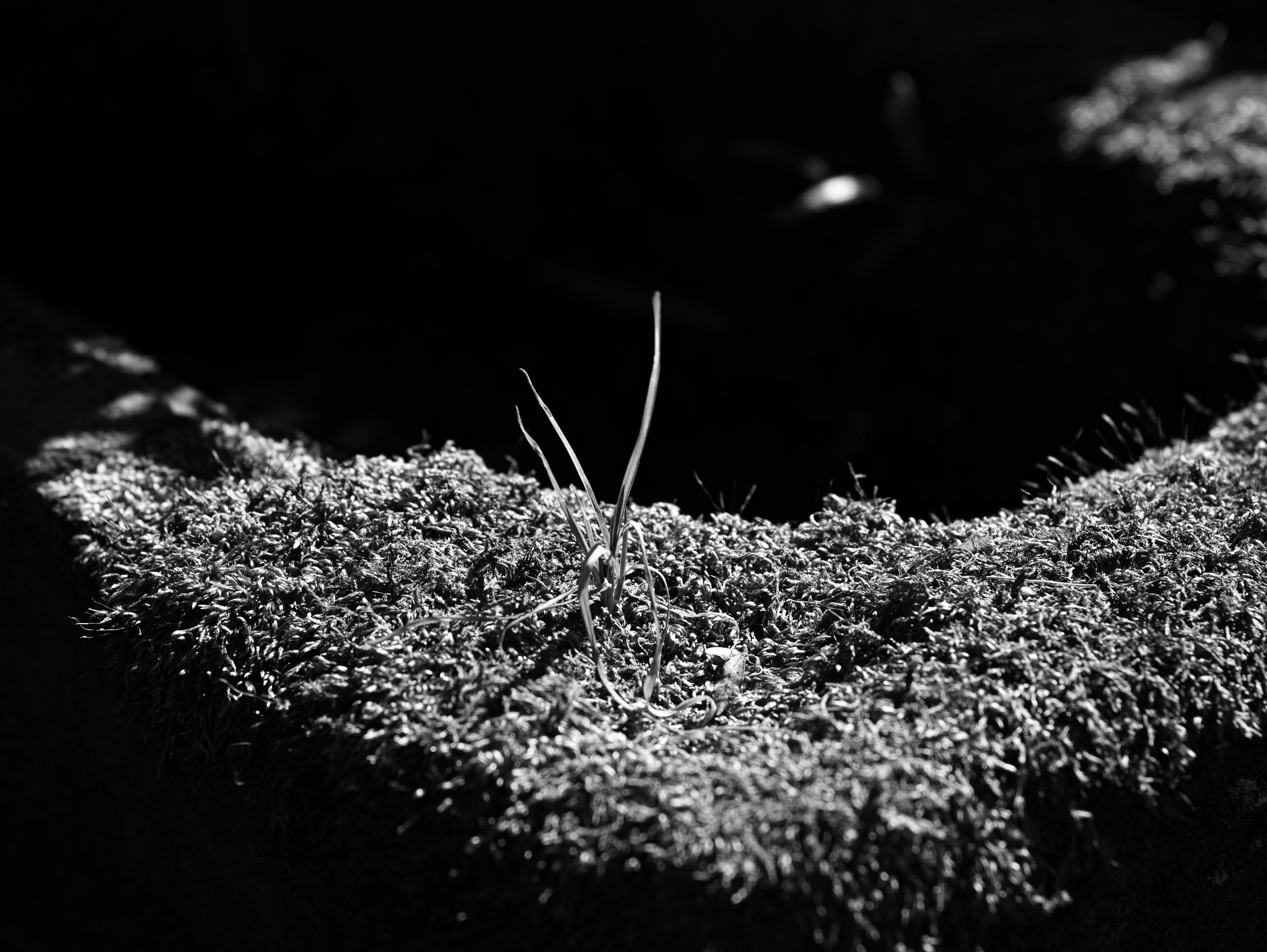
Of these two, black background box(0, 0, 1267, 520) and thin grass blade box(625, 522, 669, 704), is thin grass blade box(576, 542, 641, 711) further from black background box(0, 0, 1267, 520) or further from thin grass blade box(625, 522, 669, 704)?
black background box(0, 0, 1267, 520)

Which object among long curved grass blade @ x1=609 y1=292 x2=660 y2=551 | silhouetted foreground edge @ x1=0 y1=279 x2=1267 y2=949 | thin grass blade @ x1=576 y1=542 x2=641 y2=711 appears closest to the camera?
silhouetted foreground edge @ x1=0 y1=279 x2=1267 y2=949

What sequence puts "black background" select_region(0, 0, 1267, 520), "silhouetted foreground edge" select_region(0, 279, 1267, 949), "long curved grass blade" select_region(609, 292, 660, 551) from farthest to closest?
"black background" select_region(0, 0, 1267, 520) < "long curved grass blade" select_region(609, 292, 660, 551) < "silhouetted foreground edge" select_region(0, 279, 1267, 949)

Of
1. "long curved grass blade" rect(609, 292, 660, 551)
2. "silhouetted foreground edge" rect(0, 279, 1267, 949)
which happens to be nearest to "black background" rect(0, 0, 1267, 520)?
"silhouetted foreground edge" rect(0, 279, 1267, 949)

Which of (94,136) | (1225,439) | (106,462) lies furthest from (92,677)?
(94,136)

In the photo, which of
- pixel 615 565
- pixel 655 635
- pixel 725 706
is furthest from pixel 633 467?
pixel 725 706

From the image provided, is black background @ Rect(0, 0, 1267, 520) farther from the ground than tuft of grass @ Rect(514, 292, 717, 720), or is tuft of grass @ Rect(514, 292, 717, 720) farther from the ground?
black background @ Rect(0, 0, 1267, 520)

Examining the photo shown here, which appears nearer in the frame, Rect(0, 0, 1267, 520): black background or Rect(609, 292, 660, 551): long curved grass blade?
Rect(609, 292, 660, 551): long curved grass blade

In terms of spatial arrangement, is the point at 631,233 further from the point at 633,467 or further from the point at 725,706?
the point at 725,706
